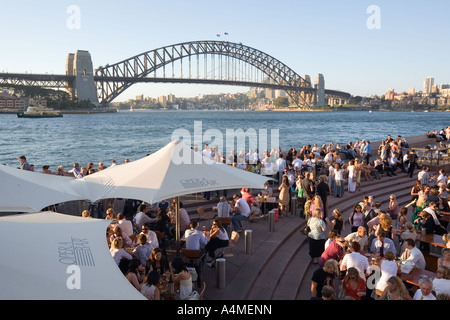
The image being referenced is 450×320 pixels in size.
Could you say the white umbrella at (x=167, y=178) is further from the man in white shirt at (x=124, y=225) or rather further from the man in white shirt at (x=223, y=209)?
the man in white shirt at (x=223, y=209)

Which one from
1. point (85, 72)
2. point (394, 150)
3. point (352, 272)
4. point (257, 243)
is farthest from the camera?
point (85, 72)

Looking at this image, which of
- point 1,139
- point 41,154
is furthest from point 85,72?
point 41,154

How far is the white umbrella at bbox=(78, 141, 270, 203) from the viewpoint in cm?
522

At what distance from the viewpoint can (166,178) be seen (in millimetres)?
5375

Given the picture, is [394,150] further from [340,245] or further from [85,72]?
[85,72]

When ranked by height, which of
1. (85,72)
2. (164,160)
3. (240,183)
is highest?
(85,72)

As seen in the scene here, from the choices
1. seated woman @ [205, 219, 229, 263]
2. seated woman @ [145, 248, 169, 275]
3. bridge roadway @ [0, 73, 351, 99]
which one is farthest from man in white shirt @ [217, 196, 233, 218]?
bridge roadway @ [0, 73, 351, 99]

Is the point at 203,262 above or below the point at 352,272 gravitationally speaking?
below

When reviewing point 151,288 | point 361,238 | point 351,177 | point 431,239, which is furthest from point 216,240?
point 351,177

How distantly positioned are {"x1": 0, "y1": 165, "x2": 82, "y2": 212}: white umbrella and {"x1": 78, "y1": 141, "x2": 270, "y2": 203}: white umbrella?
31 centimetres

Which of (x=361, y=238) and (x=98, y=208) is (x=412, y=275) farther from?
(x=98, y=208)

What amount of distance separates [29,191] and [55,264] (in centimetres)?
317
